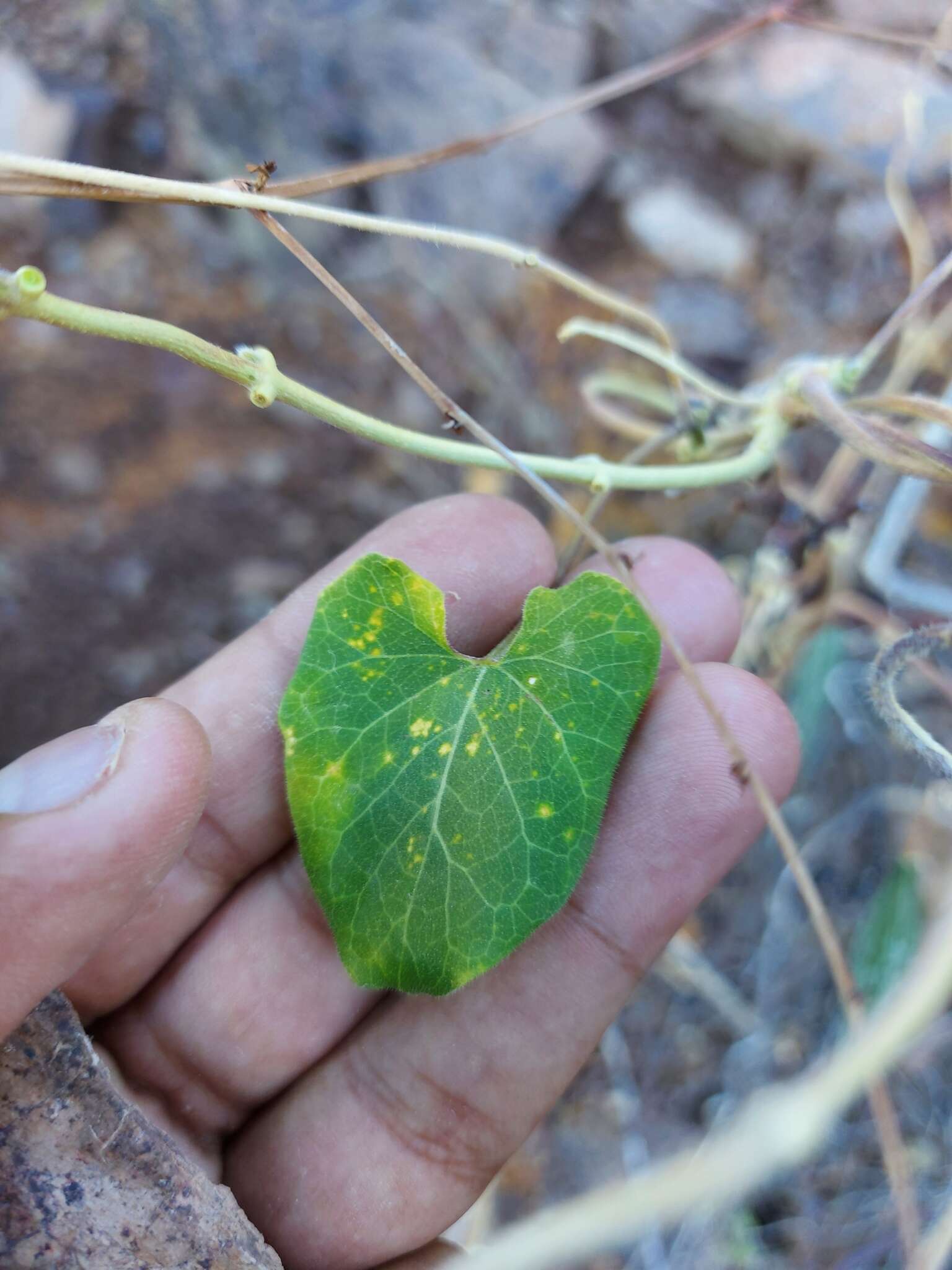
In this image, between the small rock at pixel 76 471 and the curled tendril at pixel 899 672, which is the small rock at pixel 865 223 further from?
the small rock at pixel 76 471

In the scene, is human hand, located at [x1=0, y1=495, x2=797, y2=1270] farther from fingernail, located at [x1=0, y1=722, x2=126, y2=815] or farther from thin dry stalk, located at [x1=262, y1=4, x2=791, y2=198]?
thin dry stalk, located at [x1=262, y1=4, x2=791, y2=198]

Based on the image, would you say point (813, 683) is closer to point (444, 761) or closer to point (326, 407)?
point (444, 761)

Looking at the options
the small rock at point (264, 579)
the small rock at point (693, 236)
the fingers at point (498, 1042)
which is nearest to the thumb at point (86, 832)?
the fingers at point (498, 1042)

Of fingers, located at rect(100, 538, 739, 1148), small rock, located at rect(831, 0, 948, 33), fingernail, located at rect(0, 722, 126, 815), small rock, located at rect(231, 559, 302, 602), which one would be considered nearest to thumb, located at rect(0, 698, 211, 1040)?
fingernail, located at rect(0, 722, 126, 815)

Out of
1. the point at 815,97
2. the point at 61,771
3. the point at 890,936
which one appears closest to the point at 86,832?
the point at 61,771

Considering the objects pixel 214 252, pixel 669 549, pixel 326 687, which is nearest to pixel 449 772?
pixel 326 687

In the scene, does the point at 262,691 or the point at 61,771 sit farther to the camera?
the point at 262,691

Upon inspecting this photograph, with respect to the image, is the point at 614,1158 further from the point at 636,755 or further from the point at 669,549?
the point at 669,549
